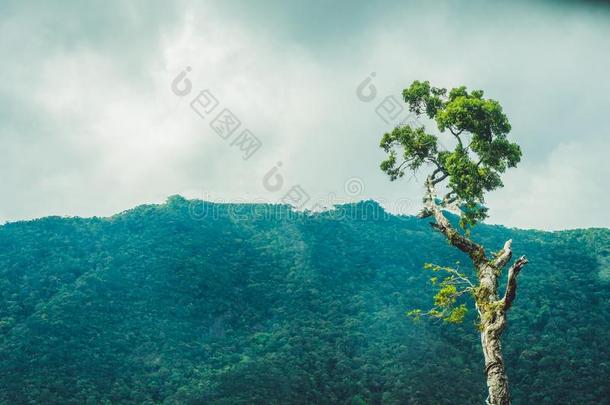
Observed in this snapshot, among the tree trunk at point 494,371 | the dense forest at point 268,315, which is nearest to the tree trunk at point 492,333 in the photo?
the tree trunk at point 494,371

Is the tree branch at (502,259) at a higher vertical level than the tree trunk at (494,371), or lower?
higher

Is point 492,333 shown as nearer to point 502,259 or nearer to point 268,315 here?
point 502,259

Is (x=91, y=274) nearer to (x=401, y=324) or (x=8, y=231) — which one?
(x=8, y=231)

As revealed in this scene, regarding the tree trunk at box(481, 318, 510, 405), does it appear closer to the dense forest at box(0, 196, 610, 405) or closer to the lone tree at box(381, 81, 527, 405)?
the lone tree at box(381, 81, 527, 405)

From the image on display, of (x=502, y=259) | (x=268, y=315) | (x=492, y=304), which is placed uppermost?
(x=268, y=315)

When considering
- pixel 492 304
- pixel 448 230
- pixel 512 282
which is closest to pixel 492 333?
pixel 492 304

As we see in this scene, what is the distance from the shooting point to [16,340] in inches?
1431

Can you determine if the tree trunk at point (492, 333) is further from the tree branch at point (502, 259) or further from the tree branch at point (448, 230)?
the tree branch at point (448, 230)

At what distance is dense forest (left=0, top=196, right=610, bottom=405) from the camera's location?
35.0 m

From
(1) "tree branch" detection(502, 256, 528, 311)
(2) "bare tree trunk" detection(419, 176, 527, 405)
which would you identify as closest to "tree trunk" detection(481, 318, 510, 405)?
(2) "bare tree trunk" detection(419, 176, 527, 405)

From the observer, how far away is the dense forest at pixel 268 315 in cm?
3503

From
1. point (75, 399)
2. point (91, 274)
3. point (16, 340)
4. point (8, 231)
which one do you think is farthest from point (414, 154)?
point (8, 231)

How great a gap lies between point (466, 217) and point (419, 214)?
3.53 feet

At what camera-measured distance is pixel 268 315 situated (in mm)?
47781
